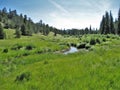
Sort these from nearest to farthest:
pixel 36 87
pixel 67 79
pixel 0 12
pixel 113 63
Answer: pixel 36 87, pixel 67 79, pixel 113 63, pixel 0 12

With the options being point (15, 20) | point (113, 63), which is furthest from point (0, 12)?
point (113, 63)

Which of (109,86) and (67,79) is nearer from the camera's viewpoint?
(109,86)

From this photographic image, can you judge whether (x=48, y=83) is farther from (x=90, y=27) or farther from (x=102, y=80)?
(x=90, y=27)

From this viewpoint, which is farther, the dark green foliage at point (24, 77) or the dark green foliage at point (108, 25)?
the dark green foliage at point (108, 25)

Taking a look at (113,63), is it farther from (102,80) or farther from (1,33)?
(1,33)

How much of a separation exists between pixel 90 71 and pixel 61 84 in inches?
128

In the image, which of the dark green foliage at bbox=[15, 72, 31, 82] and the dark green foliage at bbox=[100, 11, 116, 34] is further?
the dark green foliage at bbox=[100, 11, 116, 34]

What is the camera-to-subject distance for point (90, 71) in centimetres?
1555

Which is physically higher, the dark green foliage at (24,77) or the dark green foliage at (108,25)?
the dark green foliage at (108,25)

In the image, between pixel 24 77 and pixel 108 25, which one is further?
pixel 108 25

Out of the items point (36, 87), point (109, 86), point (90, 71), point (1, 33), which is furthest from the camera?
point (1, 33)

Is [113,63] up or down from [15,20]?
down

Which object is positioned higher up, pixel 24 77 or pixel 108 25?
pixel 108 25

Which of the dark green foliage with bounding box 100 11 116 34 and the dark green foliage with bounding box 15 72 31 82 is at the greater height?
the dark green foliage with bounding box 100 11 116 34
